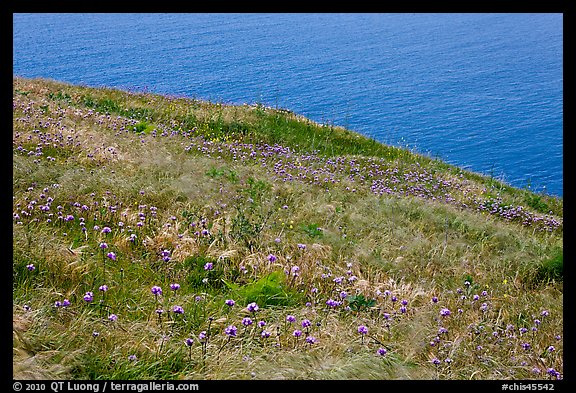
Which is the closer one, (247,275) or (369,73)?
(247,275)

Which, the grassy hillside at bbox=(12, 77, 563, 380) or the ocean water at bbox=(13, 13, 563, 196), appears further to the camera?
the ocean water at bbox=(13, 13, 563, 196)

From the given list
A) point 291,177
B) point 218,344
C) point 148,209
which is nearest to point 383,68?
point 291,177

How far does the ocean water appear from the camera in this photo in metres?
29.6

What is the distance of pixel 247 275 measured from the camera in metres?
6.23

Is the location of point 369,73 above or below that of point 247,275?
above

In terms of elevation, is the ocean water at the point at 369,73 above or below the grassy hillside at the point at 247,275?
above

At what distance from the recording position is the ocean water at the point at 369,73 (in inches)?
1165

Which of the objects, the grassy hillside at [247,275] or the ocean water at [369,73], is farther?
the ocean water at [369,73]

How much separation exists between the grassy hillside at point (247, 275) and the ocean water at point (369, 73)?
53.6ft

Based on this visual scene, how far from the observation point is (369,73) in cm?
4322

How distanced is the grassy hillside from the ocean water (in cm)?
1632

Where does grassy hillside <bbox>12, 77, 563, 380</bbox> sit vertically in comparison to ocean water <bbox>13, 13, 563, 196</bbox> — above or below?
below

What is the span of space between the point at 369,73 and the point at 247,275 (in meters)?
39.8

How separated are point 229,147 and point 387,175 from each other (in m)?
5.43
